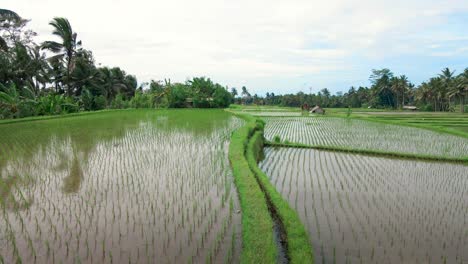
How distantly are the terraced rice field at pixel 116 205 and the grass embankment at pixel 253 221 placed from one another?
0.14 meters

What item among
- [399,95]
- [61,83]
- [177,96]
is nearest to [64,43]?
[61,83]

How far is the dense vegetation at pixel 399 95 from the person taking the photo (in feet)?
111

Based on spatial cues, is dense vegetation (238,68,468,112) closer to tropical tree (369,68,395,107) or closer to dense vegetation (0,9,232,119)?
tropical tree (369,68,395,107)

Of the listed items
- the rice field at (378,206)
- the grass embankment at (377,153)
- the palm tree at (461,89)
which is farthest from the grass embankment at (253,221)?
the palm tree at (461,89)

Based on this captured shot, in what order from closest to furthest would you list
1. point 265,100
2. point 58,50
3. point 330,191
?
point 330,191, point 58,50, point 265,100

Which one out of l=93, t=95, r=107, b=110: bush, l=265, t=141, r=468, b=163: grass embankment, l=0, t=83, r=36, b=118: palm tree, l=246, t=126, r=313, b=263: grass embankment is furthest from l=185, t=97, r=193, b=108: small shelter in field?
l=246, t=126, r=313, b=263: grass embankment

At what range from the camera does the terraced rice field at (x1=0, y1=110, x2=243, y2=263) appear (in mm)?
3016

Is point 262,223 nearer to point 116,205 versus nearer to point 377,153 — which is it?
point 116,205

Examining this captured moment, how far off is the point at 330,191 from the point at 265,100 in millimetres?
54747

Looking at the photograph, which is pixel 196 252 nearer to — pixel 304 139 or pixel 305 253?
pixel 305 253

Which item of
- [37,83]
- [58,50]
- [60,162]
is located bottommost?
[60,162]

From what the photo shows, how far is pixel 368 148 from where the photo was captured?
8.84m

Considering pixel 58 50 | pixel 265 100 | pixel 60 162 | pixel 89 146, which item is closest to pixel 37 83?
pixel 58 50

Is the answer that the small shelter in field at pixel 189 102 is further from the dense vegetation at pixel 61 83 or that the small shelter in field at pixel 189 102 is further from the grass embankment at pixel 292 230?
the grass embankment at pixel 292 230
